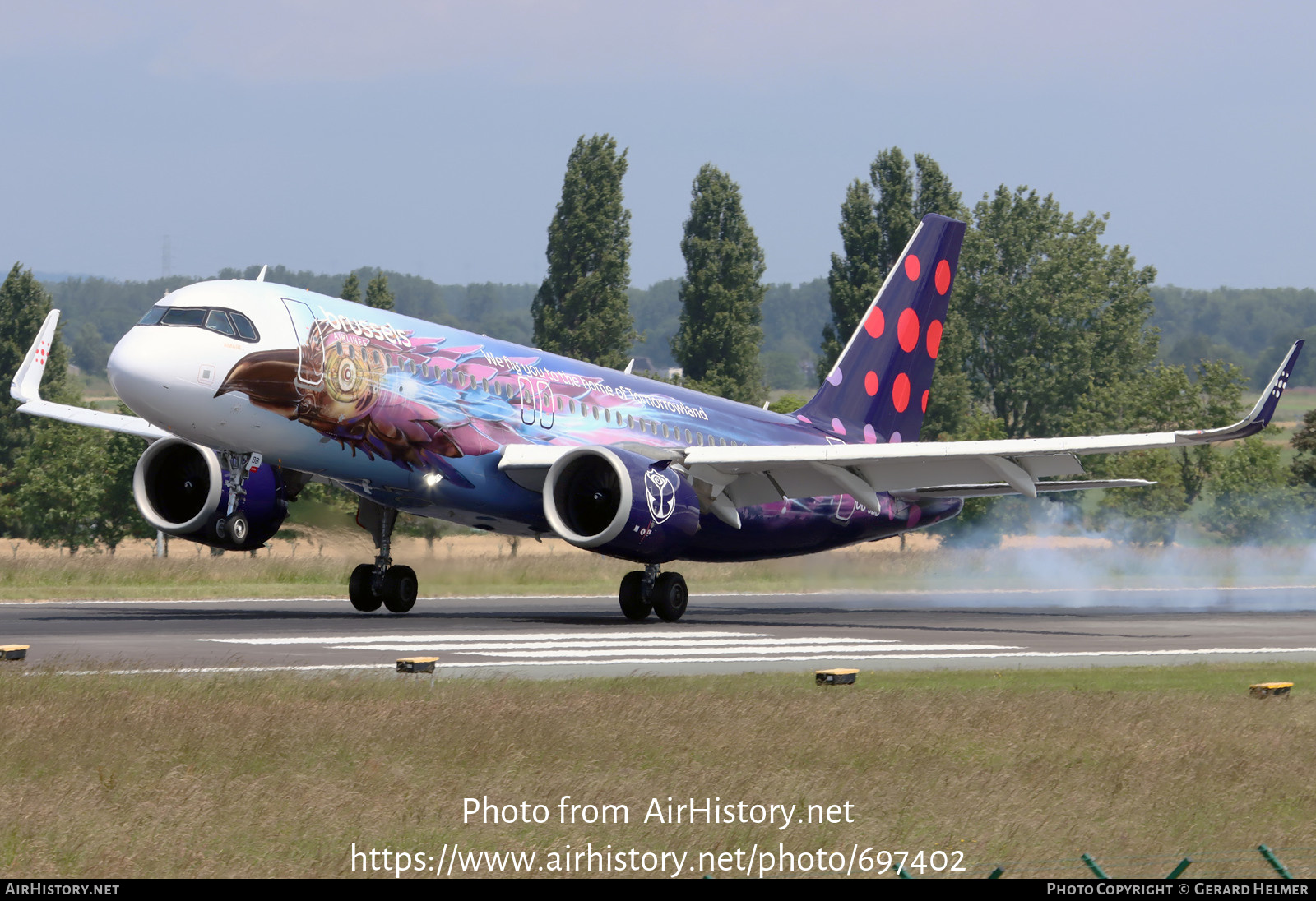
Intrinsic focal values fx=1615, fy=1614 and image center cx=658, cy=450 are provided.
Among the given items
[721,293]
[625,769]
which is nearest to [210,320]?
[625,769]

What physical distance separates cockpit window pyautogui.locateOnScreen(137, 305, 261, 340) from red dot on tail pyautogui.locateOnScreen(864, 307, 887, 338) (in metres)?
16.1

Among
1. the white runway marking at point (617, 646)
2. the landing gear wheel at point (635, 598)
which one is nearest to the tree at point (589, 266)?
the landing gear wheel at point (635, 598)

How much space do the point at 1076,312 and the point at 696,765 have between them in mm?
86479

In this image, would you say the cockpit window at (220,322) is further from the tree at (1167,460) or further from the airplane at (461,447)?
the tree at (1167,460)

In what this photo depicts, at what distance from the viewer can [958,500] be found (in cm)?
3619

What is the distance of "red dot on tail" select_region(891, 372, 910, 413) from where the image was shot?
37.3m

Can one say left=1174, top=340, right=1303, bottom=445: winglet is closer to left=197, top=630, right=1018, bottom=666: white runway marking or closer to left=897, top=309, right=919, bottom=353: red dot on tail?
left=197, top=630, right=1018, bottom=666: white runway marking

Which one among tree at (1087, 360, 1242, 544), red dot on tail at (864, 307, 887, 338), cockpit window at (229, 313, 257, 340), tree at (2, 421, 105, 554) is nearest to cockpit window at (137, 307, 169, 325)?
cockpit window at (229, 313, 257, 340)

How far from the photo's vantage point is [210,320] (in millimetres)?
25109

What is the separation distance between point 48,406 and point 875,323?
17892mm

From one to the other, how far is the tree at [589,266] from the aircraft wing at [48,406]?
4414 cm

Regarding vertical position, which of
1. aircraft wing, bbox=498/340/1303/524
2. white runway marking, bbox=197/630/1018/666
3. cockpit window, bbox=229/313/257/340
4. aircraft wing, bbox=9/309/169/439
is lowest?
white runway marking, bbox=197/630/1018/666

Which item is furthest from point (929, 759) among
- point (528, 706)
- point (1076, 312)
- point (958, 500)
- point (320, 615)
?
point (1076, 312)
